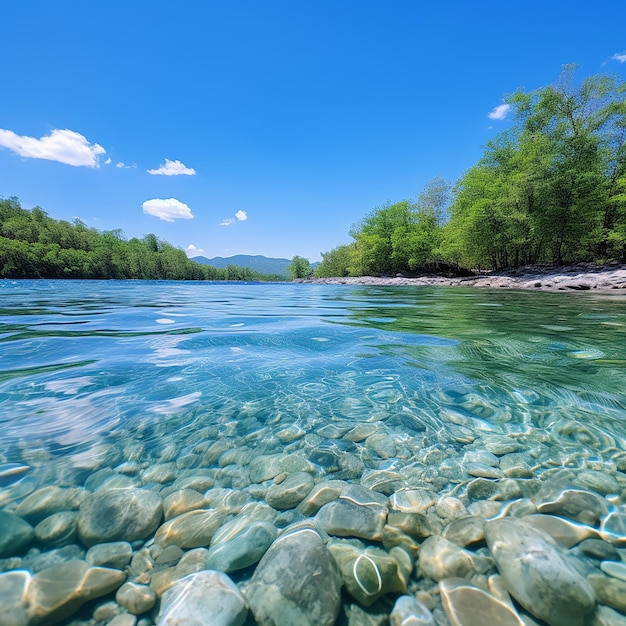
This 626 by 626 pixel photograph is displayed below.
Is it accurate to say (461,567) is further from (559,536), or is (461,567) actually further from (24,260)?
(24,260)

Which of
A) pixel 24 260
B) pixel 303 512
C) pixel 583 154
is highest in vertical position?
pixel 583 154

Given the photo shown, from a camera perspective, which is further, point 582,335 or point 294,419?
point 582,335

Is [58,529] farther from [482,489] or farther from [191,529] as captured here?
A: [482,489]

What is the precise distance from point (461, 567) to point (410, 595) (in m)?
0.24

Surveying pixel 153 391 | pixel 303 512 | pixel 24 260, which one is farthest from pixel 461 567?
pixel 24 260

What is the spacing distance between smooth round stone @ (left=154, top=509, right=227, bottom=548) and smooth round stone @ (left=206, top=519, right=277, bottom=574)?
47mm

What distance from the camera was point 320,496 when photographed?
1.52 meters

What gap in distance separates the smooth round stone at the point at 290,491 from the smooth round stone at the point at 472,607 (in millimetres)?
715

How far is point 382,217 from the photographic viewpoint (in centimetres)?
4888

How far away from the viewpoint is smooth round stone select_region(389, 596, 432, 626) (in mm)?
932

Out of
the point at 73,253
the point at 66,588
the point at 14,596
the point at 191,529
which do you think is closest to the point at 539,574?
the point at 191,529

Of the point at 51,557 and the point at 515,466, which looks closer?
the point at 51,557

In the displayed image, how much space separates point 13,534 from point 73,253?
307 ft

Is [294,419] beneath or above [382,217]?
beneath
